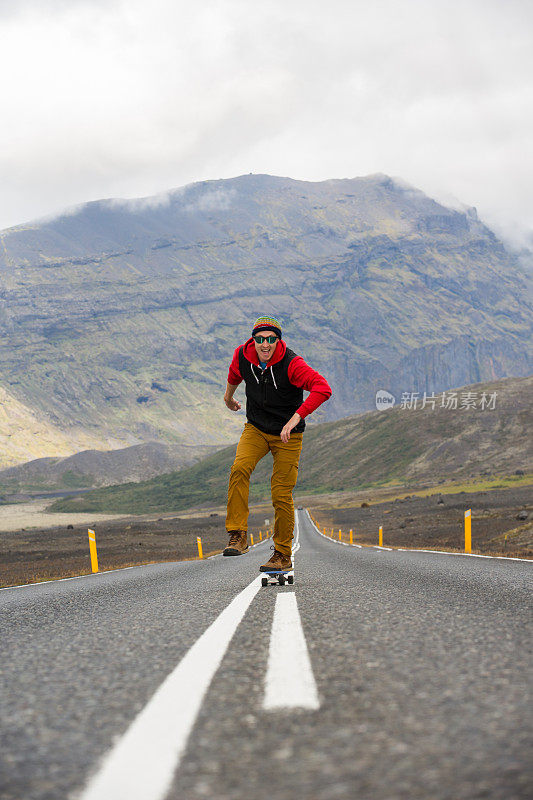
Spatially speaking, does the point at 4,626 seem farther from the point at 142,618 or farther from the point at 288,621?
the point at 288,621

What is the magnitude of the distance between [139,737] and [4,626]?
10.3ft

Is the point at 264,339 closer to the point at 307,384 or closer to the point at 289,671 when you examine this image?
the point at 307,384

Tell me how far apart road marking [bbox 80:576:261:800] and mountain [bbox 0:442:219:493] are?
187 m

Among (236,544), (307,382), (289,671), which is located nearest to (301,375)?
(307,382)

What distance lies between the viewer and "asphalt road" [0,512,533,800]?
5.60 ft

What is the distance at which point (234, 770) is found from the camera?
177cm

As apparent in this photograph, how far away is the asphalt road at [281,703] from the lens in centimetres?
171

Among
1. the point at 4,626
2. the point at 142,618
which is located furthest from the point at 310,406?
the point at 4,626

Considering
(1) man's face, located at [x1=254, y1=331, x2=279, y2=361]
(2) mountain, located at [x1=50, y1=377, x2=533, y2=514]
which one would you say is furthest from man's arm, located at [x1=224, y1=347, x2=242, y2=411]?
(2) mountain, located at [x1=50, y1=377, x2=533, y2=514]

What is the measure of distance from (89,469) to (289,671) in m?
195

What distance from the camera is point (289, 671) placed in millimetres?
2795

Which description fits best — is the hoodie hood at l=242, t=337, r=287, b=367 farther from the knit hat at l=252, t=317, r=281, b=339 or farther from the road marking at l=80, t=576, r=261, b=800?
the road marking at l=80, t=576, r=261, b=800

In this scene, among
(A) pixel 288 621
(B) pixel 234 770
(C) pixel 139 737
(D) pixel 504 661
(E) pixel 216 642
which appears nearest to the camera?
(B) pixel 234 770

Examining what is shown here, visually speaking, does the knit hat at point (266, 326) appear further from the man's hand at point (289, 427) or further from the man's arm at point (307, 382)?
the man's hand at point (289, 427)
